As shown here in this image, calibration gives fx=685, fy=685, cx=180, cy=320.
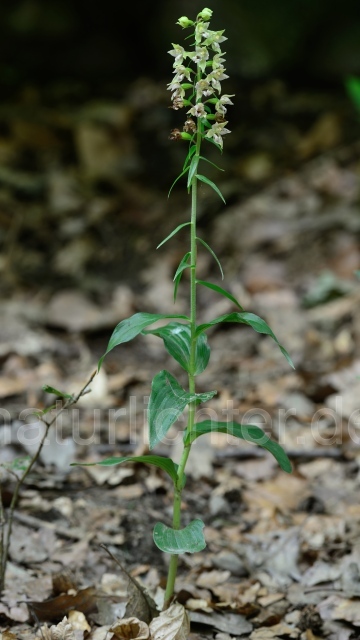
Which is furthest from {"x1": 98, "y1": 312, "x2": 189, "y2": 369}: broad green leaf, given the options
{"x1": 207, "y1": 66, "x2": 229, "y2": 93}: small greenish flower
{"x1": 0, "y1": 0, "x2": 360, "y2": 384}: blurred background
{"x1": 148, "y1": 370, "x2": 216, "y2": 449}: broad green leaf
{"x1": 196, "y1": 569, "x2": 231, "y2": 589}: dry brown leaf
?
{"x1": 0, "y1": 0, "x2": 360, "y2": 384}: blurred background

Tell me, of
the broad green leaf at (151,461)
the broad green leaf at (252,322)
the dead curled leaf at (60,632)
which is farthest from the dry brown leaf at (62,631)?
the broad green leaf at (252,322)

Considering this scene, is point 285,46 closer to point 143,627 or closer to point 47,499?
point 47,499

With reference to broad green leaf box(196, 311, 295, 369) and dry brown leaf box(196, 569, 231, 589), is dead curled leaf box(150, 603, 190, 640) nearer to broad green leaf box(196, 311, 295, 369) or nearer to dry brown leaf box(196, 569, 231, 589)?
dry brown leaf box(196, 569, 231, 589)

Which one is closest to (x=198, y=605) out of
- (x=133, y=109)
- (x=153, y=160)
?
(x=153, y=160)

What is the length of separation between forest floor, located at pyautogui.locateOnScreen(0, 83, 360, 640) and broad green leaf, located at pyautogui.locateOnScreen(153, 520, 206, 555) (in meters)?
0.25

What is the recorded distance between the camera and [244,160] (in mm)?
5312

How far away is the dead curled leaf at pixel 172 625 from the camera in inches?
63.5

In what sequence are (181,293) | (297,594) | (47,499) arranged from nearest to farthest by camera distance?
(297,594) < (47,499) < (181,293)

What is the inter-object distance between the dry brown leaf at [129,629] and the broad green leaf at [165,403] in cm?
46

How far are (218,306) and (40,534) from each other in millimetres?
2179

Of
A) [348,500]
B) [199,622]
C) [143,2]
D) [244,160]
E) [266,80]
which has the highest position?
[143,2]

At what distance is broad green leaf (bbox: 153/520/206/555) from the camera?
1.54m

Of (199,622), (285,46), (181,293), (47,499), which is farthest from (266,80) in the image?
(199,622)

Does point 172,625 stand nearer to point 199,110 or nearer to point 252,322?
point 252,322
